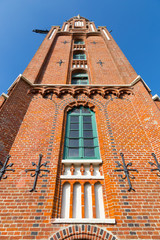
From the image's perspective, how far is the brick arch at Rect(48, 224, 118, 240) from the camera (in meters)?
3.35

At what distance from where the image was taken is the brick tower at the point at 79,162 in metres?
3.55

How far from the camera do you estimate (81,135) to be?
598 centimetres

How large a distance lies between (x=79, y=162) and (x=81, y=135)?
1.31m

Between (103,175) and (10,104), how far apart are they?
4.37m

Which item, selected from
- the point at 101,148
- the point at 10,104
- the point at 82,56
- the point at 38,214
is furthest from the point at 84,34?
the point at 38,214

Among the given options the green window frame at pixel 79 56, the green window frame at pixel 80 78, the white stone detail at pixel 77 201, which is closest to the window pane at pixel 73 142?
the white stone detail at pixel 77 201

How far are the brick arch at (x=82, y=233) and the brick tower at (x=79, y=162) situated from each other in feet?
0.06

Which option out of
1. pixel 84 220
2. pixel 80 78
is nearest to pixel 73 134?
pixel 84 220

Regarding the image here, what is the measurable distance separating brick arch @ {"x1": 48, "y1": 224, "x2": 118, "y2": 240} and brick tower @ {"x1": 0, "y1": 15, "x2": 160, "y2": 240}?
0.06 feet

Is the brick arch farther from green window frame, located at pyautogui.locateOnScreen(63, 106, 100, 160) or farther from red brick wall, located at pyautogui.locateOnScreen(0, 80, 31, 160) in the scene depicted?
red brick wall, located at pyautogui.locateOnScreen(0, 80, 31, 160)

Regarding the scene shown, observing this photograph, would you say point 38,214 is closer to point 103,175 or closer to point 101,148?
point 103,175

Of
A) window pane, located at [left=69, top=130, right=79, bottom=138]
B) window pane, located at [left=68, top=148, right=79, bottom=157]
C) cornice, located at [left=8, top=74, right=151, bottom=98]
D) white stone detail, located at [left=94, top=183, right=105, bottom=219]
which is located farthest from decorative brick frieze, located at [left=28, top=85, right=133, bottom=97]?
white stone detail, located at [left=94, top=183, right=105, bottom=219]

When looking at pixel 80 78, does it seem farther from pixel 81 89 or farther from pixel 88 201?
pixel 88 201

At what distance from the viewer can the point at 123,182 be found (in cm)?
429
